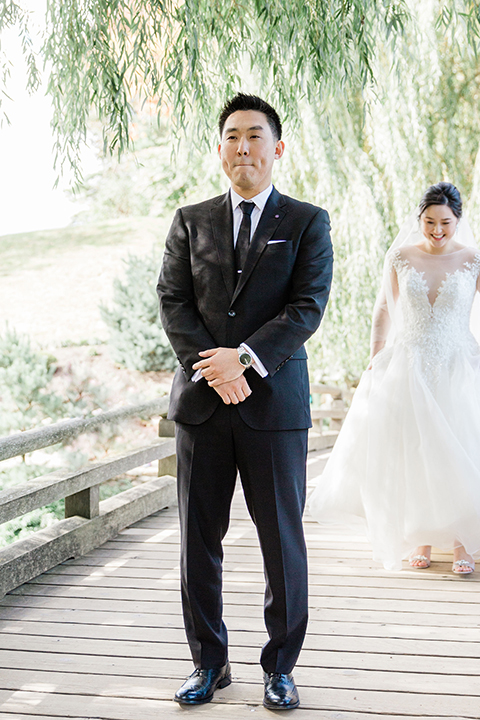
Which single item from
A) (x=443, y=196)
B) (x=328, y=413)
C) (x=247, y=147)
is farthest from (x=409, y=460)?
(x=328, y=413)

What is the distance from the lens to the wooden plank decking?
202cm

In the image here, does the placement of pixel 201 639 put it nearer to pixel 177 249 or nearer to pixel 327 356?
pixel 177 249

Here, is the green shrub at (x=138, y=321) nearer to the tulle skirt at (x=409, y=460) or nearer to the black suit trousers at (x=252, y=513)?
the tulle skirt at (x=409, y=460)

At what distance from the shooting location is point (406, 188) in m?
6.78

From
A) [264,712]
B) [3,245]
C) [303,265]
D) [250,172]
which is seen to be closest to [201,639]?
[264,712]

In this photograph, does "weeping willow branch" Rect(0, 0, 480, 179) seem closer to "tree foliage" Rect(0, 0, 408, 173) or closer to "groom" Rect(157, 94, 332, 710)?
"tree foliage" Rect(0, 0, 408, 173)

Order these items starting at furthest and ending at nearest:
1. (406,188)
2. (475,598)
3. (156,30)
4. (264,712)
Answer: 1. (406,188)
2. (156,30)
3. (475,598)
4. (264,712)

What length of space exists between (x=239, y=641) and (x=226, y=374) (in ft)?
3.59

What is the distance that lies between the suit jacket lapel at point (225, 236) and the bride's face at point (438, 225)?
63.1 inches

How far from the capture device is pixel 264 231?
204cm

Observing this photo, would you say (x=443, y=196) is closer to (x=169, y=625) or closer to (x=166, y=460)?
(x=169, y=625)

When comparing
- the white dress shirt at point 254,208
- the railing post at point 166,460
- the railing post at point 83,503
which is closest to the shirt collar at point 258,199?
the white dress shirt at point 254,208

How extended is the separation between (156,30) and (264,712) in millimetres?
2745

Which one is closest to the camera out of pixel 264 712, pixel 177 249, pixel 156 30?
pixel 264 712
